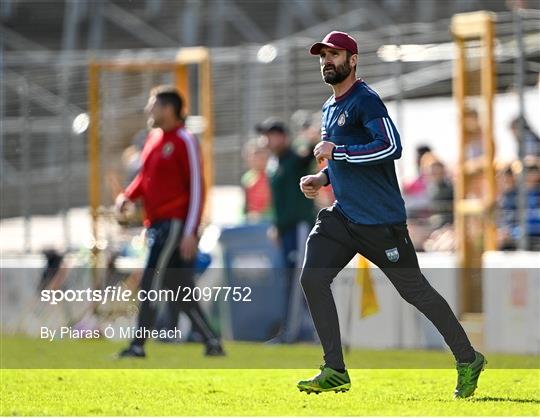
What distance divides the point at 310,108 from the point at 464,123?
2.71 meters

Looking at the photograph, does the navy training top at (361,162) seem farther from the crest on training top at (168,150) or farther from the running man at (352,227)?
the crest on training top at (168,150)

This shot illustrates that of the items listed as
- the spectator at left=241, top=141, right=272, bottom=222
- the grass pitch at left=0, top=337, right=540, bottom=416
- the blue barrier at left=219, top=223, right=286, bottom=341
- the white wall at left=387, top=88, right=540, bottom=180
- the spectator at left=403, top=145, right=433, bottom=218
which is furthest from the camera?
the spectator at left=241, top=141, right=272, bottom=222

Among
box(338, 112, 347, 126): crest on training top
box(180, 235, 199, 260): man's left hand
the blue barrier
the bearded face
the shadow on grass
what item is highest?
the bearded face

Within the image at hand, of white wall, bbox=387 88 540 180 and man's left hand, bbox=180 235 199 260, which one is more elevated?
white wall, bbox=387 88 540 180

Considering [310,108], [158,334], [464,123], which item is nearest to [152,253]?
[158,334]

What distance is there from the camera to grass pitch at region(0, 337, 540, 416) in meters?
8.89

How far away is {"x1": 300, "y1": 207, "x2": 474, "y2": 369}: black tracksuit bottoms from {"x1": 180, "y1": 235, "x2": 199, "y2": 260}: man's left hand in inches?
145

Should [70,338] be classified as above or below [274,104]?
below

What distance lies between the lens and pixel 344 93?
9.40 meters

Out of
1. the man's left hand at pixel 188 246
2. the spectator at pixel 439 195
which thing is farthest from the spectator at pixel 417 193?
the man's left hand at pixel 188 246

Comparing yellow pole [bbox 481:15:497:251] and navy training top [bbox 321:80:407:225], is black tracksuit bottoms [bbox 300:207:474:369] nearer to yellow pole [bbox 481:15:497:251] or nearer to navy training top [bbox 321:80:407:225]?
navy training top [bbox 321:80:407:225]

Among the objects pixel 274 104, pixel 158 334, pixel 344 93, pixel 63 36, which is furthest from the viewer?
pixel 63 36

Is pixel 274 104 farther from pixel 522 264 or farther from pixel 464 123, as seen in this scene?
pixel 522 264

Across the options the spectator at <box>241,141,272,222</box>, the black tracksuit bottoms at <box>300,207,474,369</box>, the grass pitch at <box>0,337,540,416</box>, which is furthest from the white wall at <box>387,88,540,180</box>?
the black tracksuit bottoms at <box>300,207,474,369</box>
